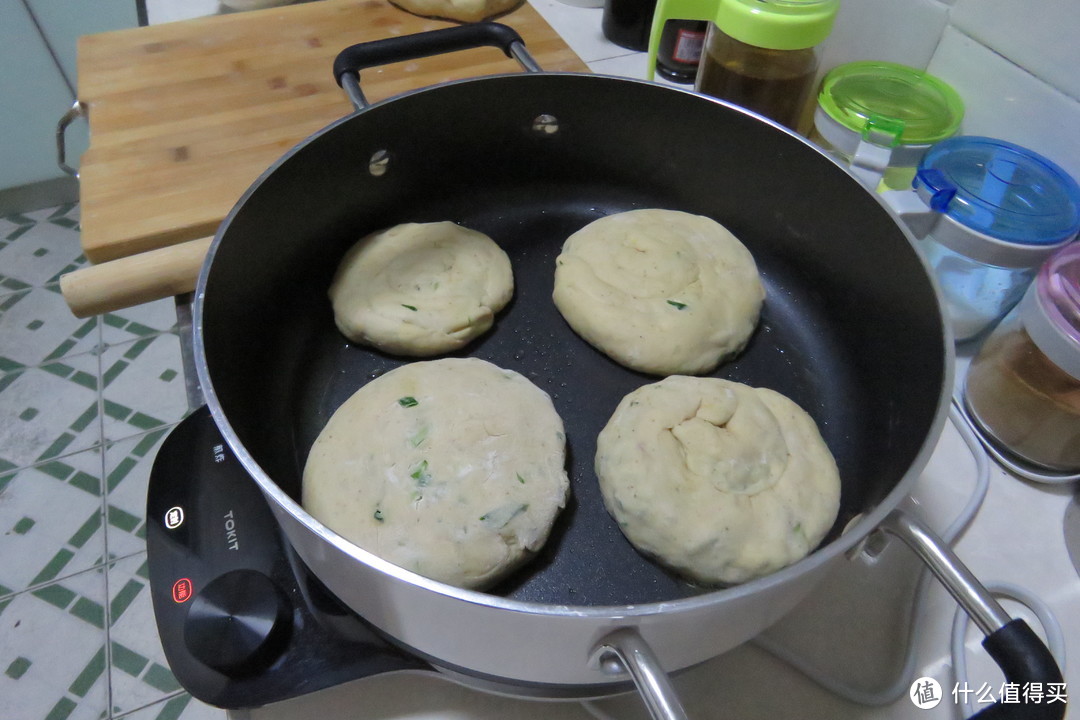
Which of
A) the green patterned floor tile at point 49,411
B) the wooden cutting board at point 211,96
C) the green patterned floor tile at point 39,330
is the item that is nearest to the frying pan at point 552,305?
the wooden cutting board at point 211,96

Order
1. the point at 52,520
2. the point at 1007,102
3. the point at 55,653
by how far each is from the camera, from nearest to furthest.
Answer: the point at 1007,102, the point at 55,653, the point at 52,520

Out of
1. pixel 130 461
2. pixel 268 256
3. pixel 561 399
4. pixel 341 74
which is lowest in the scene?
pixel 130 461

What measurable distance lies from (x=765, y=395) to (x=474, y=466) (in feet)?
1.13

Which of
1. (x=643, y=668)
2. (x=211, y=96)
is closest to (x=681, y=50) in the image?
(x=211, y=96)

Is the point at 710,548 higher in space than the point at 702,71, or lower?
lower

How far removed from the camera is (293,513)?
44 cm

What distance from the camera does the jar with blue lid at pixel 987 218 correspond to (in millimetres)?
689

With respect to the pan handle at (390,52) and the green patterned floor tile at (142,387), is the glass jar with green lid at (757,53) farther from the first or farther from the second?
the green patterned floor tile at (142,387)

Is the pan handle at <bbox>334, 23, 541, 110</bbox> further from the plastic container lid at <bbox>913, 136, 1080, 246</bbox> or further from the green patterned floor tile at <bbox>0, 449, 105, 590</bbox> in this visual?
the green patterned floor tile at <bbox>0, 449, 105, 590</bbox>

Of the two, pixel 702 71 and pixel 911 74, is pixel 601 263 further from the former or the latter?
pixel 911 74

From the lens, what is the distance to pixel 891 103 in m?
0.88

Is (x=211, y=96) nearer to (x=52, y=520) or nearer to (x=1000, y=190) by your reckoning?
(x=1000, y=190)

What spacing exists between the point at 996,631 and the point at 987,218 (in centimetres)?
47

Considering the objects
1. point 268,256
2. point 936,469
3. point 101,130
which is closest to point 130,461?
point 101,130
